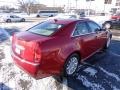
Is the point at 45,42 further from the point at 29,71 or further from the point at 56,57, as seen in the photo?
the point at 29,71

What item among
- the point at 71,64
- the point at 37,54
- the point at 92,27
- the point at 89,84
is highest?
the point at 92,27

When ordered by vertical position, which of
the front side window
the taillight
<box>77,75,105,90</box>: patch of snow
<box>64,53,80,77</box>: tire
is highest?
the front side window

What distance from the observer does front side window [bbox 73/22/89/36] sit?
5.36 m

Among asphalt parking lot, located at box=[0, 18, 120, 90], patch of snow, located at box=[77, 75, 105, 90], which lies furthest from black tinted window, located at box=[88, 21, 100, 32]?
patch of snow, located at box=[77, 75, 105, 90]

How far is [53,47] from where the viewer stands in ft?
14.5

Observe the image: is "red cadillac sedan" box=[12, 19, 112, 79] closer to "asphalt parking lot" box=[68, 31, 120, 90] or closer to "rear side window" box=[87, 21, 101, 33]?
"rear side window" box=[87, 21, 101, 33]

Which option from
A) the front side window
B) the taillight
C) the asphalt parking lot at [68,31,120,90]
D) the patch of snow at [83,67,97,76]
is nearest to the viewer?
the taillight

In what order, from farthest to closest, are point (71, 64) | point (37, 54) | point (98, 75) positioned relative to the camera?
point (98, 75)
point (71, 64)
point (37, 54)

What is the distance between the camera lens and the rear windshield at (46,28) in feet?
16.6

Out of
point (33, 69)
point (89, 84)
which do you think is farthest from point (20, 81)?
point (89, 84)

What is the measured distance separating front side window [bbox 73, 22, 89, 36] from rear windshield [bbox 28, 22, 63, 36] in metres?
0.49

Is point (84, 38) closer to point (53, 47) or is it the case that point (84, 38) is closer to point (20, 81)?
point (53, 47)

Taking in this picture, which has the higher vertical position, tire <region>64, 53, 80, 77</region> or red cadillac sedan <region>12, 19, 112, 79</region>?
red cadillac sedan <region>12, 19, 112, 79</region>

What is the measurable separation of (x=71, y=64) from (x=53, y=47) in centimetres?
111
